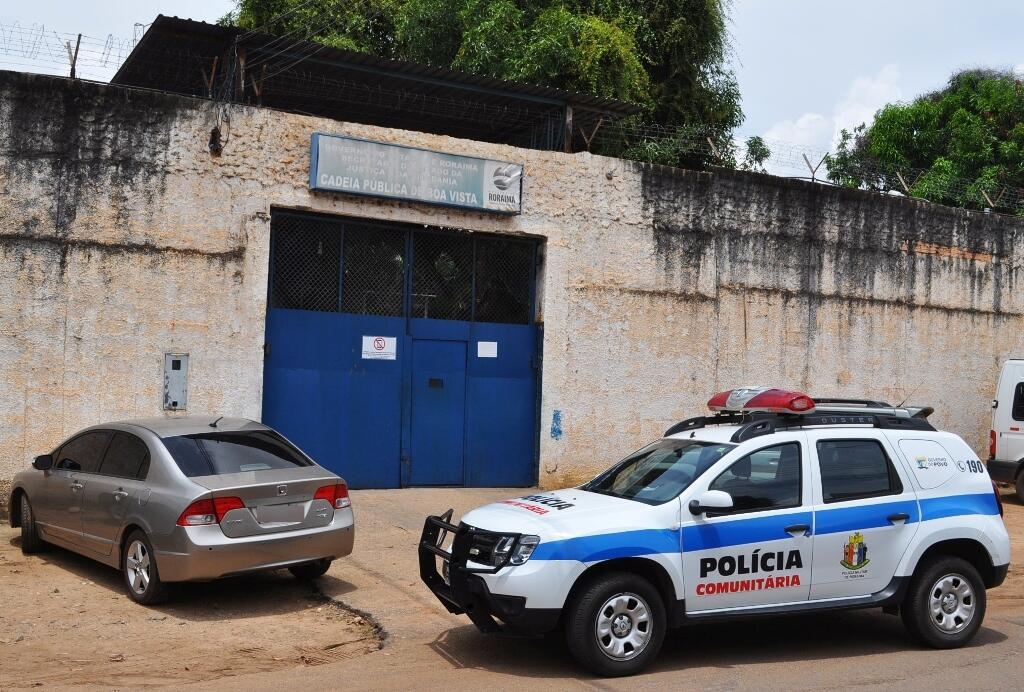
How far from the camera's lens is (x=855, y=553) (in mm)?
7004

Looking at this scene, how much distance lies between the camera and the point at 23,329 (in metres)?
11.1

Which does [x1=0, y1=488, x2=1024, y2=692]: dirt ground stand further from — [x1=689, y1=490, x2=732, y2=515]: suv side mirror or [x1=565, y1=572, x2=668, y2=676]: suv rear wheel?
[x1=689, y1=490, x2=732, y2=515]: suv side mirror

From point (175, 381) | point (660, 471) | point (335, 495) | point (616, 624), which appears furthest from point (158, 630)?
point (175, 381)

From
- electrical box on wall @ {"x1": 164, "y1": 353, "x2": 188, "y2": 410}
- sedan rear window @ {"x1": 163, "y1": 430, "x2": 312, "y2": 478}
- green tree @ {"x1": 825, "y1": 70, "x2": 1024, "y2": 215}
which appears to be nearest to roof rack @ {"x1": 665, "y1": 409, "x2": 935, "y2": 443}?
sedan rear window @ {"x1": 163, "y1": 430, "x2": 312, "y2": 478}

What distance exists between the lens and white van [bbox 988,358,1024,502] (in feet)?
50.2

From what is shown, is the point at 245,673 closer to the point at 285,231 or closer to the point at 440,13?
the point at 285,231

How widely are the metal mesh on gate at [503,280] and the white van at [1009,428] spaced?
7.43m

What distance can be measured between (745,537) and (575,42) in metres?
14.0

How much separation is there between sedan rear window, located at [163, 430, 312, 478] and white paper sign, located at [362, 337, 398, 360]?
4214 millimetres

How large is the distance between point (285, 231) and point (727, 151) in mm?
8211

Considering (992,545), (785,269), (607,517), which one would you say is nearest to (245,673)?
(607,517)

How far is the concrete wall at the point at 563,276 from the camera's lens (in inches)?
443

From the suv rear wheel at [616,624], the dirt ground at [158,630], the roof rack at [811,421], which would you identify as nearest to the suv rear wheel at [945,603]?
the roof rack at [811,421]

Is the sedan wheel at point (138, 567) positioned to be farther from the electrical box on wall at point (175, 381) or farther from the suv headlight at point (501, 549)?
the electrical box on wall at point (175, 381)
